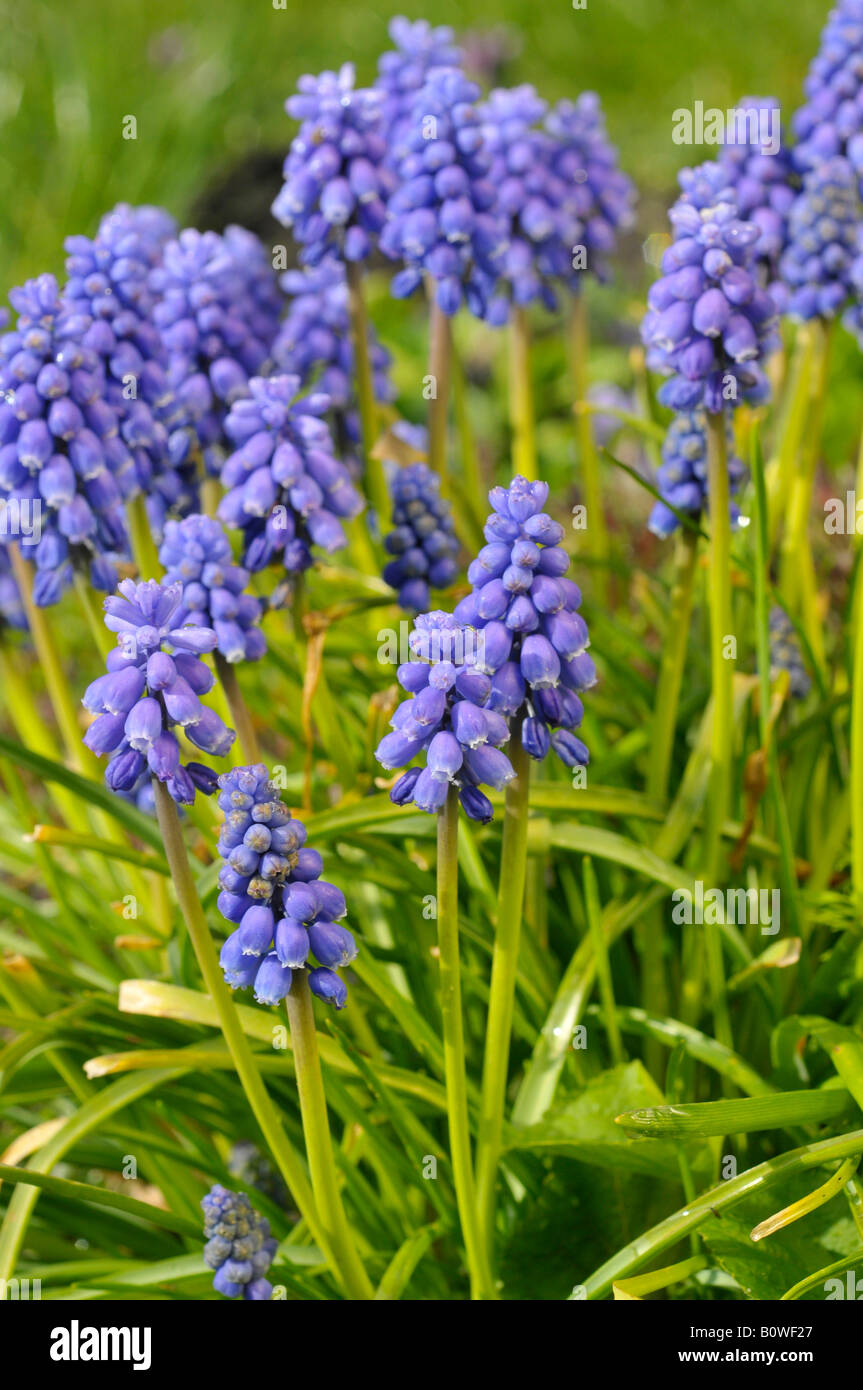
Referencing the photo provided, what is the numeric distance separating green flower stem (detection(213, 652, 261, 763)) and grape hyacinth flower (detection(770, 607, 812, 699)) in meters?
1.76

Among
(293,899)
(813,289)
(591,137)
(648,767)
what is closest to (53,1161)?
(293,899)

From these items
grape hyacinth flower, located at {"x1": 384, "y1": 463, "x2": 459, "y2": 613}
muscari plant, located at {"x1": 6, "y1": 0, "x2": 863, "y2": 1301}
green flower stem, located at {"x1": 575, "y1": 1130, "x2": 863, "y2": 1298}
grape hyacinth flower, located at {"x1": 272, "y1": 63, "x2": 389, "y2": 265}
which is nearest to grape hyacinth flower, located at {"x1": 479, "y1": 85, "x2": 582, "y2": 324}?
muscari plant, located at {"x1": 6, "y1": 0, "x2": 863, "y2": 1301}

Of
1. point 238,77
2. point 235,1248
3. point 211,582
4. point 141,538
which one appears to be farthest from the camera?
point 238,77

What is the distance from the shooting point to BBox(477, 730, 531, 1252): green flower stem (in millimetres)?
2711

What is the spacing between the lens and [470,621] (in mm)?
2604

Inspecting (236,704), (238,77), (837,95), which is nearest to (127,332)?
(236,704)

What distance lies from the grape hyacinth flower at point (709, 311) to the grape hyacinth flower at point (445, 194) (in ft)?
2.74

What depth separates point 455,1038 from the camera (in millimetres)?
2803

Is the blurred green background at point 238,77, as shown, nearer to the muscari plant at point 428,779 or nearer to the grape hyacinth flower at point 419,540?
the muscari plant at point 428,779

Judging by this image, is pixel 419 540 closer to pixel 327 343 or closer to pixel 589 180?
pixel 327 343

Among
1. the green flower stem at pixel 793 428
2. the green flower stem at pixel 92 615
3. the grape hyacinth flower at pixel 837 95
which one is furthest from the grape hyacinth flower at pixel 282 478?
the grape hyacinth flower at pixel 837 95

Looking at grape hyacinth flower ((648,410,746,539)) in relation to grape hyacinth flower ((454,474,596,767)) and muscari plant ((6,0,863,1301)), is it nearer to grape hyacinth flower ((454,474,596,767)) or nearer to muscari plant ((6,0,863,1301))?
muscari plant ((6,0,863,1301))

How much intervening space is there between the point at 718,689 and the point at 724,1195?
4.18 feet

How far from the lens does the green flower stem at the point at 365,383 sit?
4.26 meters
